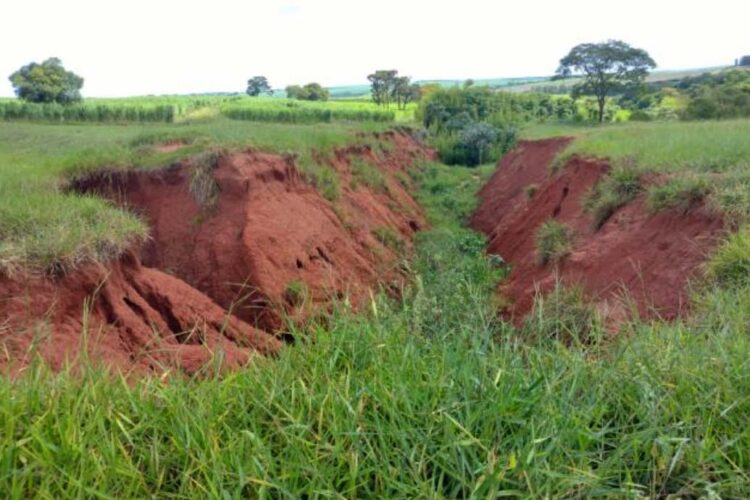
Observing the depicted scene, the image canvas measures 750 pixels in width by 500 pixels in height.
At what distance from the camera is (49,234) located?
6.10 m

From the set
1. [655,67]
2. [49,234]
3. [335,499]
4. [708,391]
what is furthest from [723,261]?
[655,67]

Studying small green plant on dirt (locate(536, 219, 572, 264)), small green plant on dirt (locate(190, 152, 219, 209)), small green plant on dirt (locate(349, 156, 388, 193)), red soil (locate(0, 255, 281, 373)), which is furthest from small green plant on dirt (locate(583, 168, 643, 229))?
small green plant on dirt (locate(349, 156, 388, 193))

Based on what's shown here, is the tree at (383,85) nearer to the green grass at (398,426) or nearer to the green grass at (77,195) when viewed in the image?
the green grass at (77,195)

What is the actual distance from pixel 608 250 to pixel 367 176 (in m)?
9.76

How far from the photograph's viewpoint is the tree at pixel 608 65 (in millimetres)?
44406

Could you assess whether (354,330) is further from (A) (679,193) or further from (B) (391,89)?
(B) (391,89)

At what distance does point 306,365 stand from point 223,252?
22.4 ft

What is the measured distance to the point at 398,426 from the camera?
7.77 feet

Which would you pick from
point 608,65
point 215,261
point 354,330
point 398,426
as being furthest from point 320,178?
point 608,65

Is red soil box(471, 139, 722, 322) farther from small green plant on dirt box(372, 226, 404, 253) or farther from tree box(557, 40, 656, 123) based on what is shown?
tree box(557, 40, 656, 123)

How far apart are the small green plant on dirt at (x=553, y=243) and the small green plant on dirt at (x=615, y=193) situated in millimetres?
569

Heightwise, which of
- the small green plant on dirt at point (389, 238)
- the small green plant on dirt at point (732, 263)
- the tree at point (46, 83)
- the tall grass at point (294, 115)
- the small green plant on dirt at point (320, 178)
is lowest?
the small green plant on dirt at point (389, 238)

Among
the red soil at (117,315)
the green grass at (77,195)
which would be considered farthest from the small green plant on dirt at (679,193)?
the green grass at (77,195)

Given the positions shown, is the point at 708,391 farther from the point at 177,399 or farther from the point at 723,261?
the point at 723,261
